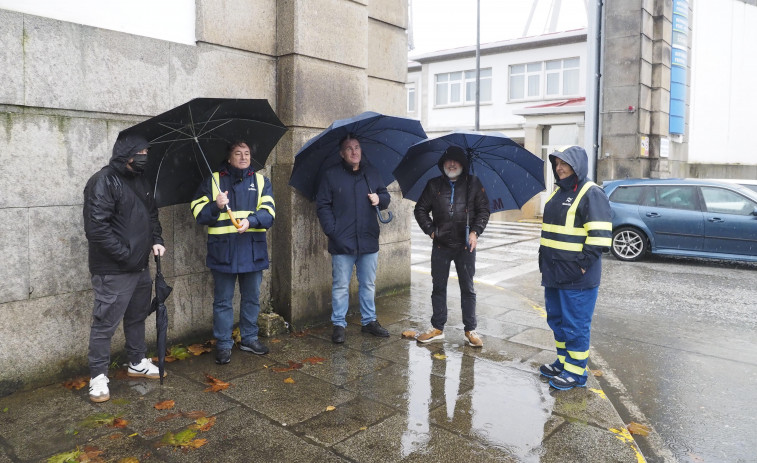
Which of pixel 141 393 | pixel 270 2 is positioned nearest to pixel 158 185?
pixel 141 393

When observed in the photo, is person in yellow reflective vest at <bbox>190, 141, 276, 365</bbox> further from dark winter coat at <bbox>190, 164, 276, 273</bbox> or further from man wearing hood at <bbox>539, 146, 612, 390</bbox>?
man wearing hood at <bbox>539, 146, 612, 390</bbox>

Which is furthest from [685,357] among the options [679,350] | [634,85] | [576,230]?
[634,85]

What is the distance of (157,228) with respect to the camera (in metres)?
4.66

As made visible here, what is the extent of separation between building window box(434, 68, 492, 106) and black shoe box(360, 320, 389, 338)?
90.7 ft

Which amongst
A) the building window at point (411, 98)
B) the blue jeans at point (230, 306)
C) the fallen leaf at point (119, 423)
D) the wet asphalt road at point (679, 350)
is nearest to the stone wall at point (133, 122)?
the blue jeans at point (230, 306)

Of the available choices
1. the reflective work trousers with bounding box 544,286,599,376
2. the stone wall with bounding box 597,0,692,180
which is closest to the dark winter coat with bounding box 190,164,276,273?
the reflective work trousers with bounding box 544,286,599,376

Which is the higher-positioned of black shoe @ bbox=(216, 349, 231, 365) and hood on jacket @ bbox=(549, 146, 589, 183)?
hood on jacket @ bbox=(549, 146, 589, 183)

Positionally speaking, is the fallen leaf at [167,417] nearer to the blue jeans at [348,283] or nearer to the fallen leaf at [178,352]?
the fallen leaf at [178,352]

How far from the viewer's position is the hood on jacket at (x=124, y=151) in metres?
4.23

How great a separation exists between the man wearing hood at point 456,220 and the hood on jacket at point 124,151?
8.42ft

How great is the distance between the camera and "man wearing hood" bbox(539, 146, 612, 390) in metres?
4.42

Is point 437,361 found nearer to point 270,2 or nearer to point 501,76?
point 270,2

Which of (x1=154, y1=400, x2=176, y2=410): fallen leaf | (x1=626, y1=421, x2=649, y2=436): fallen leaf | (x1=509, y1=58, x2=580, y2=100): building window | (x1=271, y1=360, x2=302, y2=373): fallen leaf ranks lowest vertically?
(x1=626, y1=421, x2=649, y2=436): fallen leaf

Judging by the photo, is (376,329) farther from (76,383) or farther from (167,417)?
(76,383)
